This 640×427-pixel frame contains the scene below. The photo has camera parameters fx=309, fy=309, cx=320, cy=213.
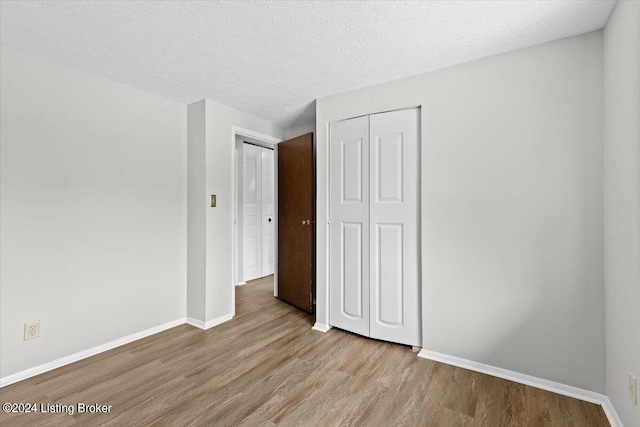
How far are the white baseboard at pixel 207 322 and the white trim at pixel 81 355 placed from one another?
106mm

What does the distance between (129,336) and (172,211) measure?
1.19 metres

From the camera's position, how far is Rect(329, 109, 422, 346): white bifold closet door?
2.53 meters

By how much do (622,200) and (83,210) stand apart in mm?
3495

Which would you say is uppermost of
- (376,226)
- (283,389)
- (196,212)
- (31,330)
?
(196,212)

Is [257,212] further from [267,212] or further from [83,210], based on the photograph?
[83,210]

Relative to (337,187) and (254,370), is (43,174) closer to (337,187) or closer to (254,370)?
(254,370)

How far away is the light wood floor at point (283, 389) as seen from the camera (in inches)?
67.6

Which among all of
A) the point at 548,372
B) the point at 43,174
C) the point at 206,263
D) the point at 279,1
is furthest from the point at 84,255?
the point at 548,372

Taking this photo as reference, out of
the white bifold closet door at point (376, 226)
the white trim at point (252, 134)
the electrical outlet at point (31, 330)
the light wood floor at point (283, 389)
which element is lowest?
the light wood floor at point (283, 389)

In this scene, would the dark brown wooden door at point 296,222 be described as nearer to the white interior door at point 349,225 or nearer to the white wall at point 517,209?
the white interior door at point 349,225

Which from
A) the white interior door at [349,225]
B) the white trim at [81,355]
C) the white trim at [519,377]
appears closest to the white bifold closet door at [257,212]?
the white trim at [81,355]

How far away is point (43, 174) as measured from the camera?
87.6 inches

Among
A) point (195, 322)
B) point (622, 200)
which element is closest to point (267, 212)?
point (195, 322)

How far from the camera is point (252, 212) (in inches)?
199
